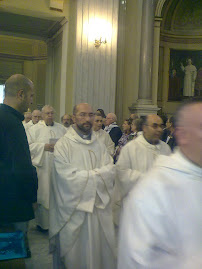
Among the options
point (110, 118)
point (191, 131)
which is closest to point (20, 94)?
point (191, 131)

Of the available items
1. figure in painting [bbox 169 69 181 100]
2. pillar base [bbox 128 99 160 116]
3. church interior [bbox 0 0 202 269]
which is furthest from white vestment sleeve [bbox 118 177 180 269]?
figure in painting [bbox 169 69 181 100]

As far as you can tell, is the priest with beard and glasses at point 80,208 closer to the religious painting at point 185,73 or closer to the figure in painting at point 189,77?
the religious painting at point 185,73

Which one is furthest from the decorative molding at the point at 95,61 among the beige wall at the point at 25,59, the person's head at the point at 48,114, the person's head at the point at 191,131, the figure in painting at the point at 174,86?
the person's head at the point at 191,131

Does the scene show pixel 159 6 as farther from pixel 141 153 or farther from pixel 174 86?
pixel 141 153

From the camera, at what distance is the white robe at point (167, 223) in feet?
4.38

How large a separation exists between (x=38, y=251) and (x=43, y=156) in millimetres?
1561

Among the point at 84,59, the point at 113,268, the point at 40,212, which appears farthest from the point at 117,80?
the point at 113,268

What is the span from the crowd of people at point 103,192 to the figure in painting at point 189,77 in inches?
287

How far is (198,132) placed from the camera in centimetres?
139

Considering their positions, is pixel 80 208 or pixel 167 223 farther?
pixel 80 208

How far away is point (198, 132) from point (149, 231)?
17.1 inches

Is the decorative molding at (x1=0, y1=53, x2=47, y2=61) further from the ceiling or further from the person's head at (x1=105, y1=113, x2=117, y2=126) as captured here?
the person's head at (x1=105, y1=113, x2=117, y2=126)

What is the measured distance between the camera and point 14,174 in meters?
2.55

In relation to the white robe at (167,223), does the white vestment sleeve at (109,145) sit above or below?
below
